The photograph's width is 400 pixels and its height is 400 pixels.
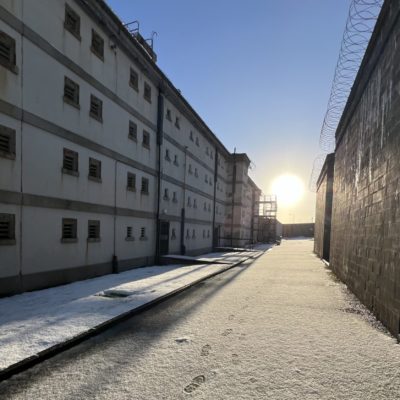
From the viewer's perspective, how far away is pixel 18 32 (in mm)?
9953

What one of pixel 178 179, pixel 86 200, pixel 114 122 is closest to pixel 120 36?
pixel 114 122

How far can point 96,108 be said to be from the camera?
14148mm

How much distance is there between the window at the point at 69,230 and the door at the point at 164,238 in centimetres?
854

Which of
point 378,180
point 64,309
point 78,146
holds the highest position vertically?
point 78,146

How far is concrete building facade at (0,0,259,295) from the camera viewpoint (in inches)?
388

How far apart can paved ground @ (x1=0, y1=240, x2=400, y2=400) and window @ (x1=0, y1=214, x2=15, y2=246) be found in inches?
186

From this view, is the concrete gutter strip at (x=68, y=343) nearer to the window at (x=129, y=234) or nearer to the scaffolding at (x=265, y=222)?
the window at (x=129, y=234)

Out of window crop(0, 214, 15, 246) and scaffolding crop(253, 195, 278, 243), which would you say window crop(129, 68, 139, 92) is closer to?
window crop(0, 214, 15, 246)

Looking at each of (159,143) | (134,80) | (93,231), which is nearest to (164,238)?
(159,143)

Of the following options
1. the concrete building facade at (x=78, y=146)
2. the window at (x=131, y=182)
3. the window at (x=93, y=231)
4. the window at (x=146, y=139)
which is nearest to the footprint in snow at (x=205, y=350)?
the concrete building facade at (x=78, y=146)

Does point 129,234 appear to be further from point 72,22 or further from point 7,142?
point 72,22

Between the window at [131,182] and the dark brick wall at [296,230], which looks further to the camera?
the dark brick wall at [296,230]

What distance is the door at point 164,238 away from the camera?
20969mm

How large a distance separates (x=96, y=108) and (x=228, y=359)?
39.6 feet
